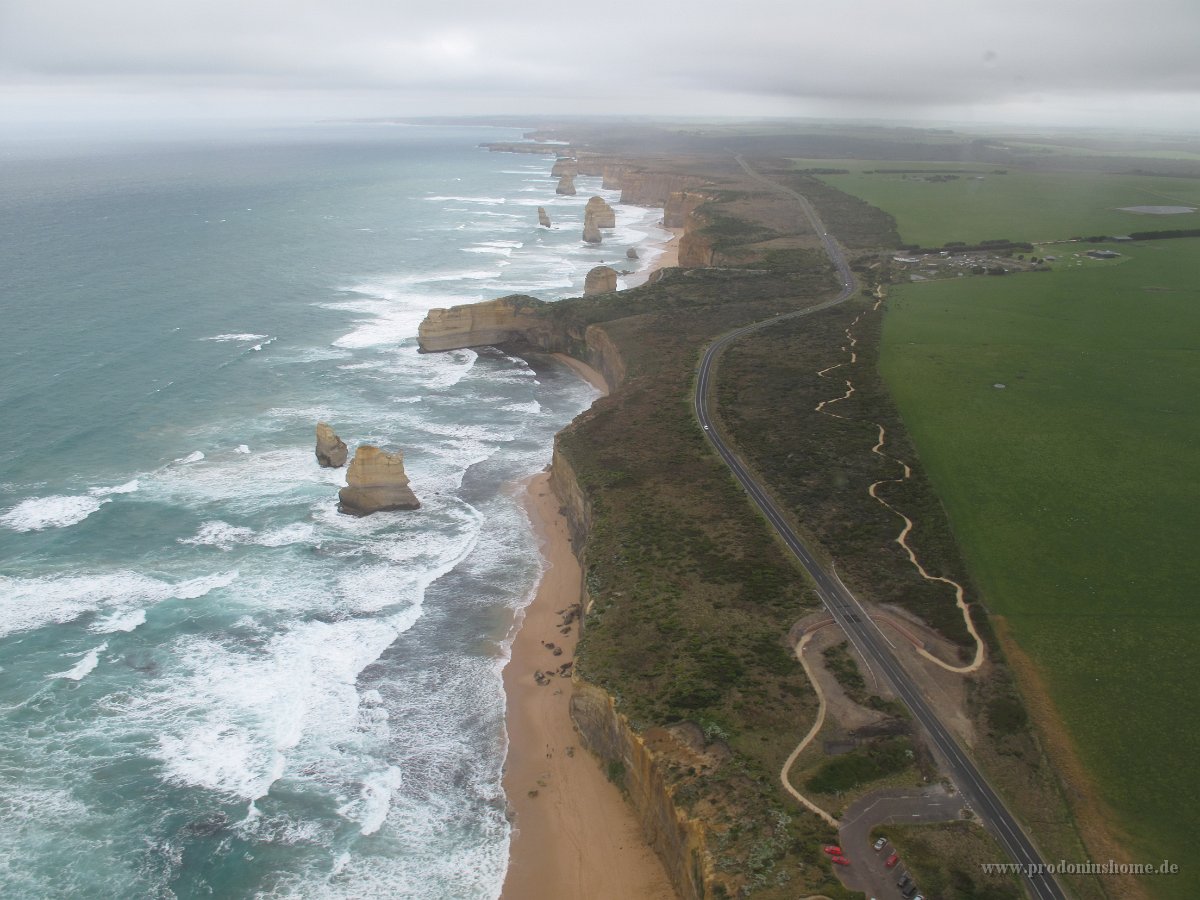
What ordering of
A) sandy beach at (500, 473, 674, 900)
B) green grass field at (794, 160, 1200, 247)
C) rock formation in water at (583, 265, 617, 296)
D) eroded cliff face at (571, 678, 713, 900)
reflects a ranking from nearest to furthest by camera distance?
eroded cliff face at (571, 678, 713, 900) → sandy beach at (500, 473, 674, 900) → rock formation in water at (583, 265, 617, 296) → green grass field at (794, 160, 1200, 247)

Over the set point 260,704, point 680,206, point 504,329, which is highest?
point 680,206

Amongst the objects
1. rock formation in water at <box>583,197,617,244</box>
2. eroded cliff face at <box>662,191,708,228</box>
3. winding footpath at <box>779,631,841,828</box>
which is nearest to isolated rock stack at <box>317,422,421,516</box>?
winding footpath at <box>779,631,841,828</box>

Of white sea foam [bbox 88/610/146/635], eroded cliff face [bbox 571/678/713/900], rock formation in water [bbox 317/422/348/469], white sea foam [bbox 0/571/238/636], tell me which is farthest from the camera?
rock formation in water [bbox 317/422/348/469]

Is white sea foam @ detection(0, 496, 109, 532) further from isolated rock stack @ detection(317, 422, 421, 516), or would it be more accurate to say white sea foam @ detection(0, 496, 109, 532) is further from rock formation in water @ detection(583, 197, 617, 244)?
rock formation in water @ detection(583, 197, 617, 244)

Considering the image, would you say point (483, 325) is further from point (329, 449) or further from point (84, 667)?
point (84, 667)

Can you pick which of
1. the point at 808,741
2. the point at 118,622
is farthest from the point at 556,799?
the point at 118,622

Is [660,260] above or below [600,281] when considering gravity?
below

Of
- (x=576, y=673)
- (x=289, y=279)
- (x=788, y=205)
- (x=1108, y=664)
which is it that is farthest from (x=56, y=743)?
(x=788, y=205)
